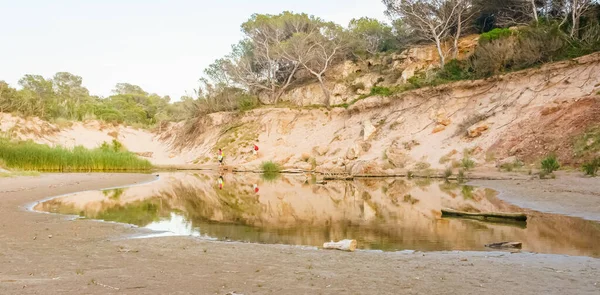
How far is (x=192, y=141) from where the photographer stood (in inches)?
1823

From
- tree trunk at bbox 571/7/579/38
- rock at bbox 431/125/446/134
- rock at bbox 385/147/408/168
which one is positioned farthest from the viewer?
rock at bbox 431/125/446/134

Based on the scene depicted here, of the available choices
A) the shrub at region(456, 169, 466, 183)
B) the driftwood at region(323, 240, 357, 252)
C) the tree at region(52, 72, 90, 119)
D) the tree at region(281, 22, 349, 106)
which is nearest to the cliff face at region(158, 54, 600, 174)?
the shrub at region(456, 169, 466, 183)

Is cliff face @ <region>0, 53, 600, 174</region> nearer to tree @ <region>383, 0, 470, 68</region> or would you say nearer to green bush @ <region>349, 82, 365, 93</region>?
green bush @ <region>349, 82, 365, 93</region>

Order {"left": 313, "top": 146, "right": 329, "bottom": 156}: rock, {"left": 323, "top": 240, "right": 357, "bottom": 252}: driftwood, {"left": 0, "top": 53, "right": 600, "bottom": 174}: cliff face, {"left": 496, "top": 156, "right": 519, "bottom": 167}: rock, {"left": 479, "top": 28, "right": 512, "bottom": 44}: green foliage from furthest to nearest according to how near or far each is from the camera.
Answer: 1. {"left": 313, "top": 146, "right": 329, "bottom": 156}: rock
2. {"left": 479, "top": 28, "right": 512, "bottom": 44}: green foliage
3. {"left": 0, "top": 53, "right": 600, "bottom": 174}: cliff face
4. {"left": 496, "top": 156, "right": 519, "bottom": 167}: rock
5. {"left": 323, "top": 240, "right": 357, "bottom": 252}: driftwood

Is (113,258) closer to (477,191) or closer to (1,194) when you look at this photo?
(1,194)

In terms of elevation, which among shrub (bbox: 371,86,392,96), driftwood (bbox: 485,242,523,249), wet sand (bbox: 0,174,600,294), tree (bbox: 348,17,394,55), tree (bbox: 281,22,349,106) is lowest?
wet sand (bbox: 0,174,600,294)

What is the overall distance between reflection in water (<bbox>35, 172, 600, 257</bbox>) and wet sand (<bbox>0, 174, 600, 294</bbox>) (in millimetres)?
1237

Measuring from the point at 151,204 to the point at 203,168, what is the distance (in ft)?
80.0

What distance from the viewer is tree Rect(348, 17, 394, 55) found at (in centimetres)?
4409

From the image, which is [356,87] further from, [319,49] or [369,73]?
[319,49]

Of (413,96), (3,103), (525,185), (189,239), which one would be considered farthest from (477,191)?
(3,103)

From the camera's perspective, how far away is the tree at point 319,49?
41344 millimetres

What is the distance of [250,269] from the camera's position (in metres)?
5.67

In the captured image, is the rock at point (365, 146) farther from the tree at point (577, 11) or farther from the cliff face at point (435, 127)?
the tree at point (577, 11)
